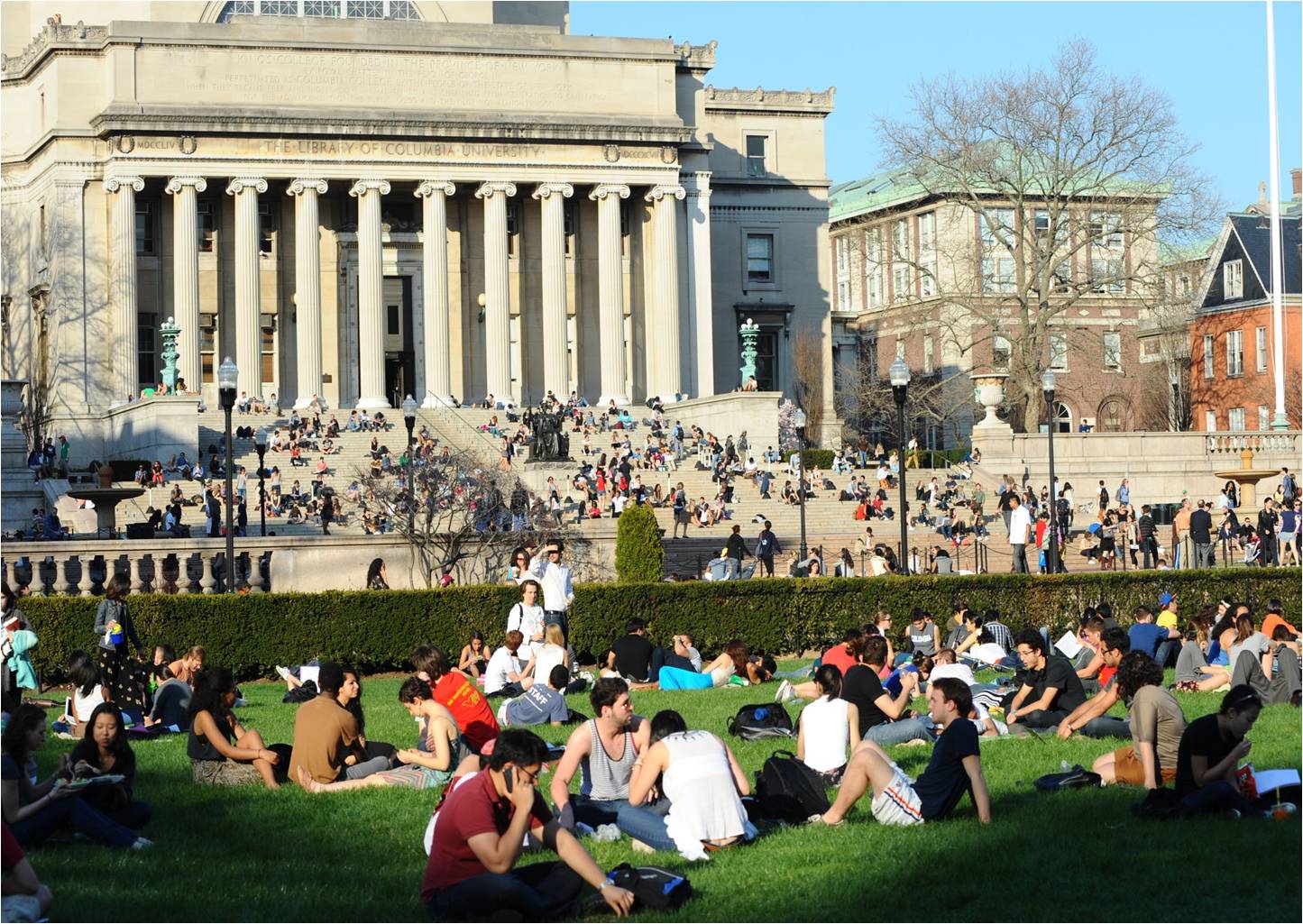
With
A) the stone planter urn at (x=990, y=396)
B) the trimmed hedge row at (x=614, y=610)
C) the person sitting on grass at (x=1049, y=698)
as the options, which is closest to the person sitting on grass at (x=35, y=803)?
the person sitting on grass at (x=1049, y=698)

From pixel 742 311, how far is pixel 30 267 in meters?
27.4

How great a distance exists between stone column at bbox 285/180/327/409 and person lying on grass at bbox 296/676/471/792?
54.5 metres

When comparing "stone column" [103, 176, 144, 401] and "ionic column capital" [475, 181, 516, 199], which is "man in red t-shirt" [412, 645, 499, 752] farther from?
"ionic column capital" [475, 181, 516, 199]

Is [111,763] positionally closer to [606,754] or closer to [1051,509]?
[606,754]

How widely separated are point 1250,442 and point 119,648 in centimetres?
4229

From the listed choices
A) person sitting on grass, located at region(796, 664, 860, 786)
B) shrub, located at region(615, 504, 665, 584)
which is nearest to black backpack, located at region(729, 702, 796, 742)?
person sitting on grass, located at region(796, 664, 860, 786)

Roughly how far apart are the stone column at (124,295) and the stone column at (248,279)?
3.41 metres

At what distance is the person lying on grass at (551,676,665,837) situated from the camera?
54.4 feet

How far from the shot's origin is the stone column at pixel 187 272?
71.9 metres

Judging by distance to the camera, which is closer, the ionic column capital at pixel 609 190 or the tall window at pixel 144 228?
the tall window at pixel 144 228

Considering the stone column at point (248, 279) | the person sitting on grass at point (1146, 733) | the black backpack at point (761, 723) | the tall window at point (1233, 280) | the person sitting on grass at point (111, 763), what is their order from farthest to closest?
the tall window at point (1233, 280), the stone column at point (248, 279), the black backpack at point (761, 723), the person sitting on grass at point (1146, 733), the person sitting on grass at point (111, 763)

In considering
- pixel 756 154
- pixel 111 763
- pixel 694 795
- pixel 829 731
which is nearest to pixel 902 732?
pixel 829 731

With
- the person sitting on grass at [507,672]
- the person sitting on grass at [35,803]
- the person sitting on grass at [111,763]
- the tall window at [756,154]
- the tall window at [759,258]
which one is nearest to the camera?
the person sitting on grass at [35,803]

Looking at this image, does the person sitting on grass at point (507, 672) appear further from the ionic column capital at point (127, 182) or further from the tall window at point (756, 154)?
the tall window at point (756, 154)
